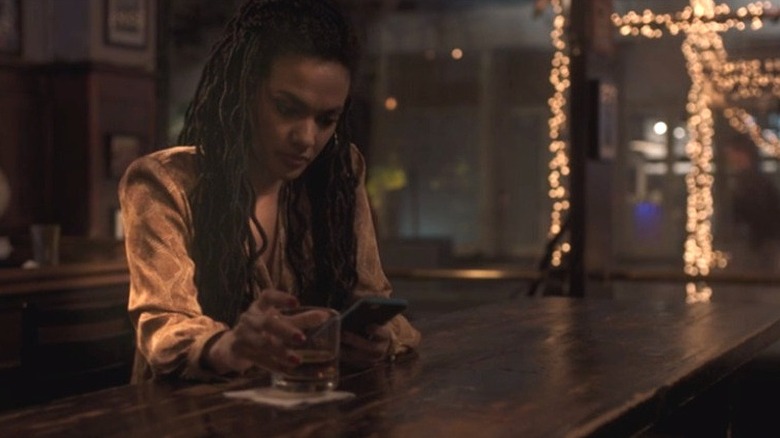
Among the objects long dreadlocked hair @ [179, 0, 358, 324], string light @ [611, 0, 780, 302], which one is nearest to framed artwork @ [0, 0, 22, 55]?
string light @ [611, 0, 780, 302]

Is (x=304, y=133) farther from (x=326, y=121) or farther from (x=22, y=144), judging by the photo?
(x=22, y=144)

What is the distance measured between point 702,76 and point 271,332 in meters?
7.56

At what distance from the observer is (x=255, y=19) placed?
1841mm

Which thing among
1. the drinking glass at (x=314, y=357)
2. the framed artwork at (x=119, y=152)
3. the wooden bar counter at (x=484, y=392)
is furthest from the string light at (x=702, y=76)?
the drinking glass at (x=314, y=357)

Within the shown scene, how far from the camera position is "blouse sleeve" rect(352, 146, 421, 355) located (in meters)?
2.02

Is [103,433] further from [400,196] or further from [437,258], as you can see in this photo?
[400,196]

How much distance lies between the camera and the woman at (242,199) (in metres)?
1.67

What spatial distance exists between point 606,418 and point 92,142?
6669mm

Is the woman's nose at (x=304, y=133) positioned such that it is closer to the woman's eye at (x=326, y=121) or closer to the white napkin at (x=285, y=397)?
the woman's eye at (x=326, y=121)

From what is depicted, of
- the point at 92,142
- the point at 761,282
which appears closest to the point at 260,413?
the point at 761,282

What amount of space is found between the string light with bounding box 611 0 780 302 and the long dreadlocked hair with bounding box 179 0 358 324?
3.63m

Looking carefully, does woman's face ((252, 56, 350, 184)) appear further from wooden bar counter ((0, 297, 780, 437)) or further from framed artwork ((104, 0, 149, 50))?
framed artwork ((104, 0, 149, 50))

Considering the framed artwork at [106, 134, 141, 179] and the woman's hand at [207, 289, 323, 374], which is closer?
the woman's hand at [207, 289, 323, 374]

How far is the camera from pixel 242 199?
181 centimetres
